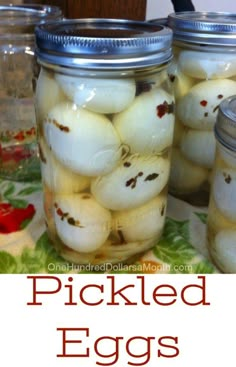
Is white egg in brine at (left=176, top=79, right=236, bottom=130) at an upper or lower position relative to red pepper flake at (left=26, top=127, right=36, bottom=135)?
upper

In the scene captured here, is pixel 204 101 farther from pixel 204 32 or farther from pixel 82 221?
pixel 82 221

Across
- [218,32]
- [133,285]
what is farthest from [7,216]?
[218,32]

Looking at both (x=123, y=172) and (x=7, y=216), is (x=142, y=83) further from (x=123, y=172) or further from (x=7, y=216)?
(x=7, y=216)

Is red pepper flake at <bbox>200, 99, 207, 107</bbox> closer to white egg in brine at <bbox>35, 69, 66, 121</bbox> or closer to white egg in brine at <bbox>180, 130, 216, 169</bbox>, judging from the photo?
white egg in brine at <bbox>180, 130, 216, 169</bbox>

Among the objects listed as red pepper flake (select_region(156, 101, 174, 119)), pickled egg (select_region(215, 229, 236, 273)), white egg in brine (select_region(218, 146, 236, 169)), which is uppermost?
red pepper flake (select_region(156, 101, 174, 119))

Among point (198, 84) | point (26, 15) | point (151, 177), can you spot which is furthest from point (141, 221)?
point (26, 15)

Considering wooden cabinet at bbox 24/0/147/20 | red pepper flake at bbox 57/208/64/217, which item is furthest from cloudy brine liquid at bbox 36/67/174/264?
wooden cabinet at bbox 24/0/147/20
